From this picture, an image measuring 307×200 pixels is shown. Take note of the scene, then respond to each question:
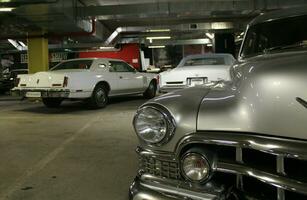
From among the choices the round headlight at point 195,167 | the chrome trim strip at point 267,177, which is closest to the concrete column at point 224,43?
the round headlight at point 195,167

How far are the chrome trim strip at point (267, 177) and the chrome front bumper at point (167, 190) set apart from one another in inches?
4.8

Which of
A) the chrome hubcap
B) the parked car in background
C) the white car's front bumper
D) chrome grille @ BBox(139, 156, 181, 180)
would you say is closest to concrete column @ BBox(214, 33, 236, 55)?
the parked car in background

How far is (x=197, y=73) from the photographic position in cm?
841

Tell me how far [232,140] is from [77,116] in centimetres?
792

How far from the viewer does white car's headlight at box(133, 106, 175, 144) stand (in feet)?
6.83

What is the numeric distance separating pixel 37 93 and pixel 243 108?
8654 mm

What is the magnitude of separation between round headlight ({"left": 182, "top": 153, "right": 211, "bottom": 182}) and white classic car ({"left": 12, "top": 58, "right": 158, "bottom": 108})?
26.3ft

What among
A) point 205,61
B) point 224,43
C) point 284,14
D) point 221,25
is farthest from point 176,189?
point 224,43

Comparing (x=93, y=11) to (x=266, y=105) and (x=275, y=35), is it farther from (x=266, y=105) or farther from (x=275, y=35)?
(x=266, y=105)

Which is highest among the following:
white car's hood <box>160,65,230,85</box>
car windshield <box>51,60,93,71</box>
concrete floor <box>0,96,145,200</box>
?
car windshield <box>51,60,93,71</box>

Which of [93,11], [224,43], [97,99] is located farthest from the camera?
[224,43]

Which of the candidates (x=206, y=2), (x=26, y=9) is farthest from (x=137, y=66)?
(x=26, y=9)

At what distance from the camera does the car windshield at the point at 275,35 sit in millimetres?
3414

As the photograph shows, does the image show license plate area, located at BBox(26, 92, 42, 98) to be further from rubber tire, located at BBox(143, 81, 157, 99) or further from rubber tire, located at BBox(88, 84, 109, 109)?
rubber tire, located at BBox(143, 81, 157, 99)
